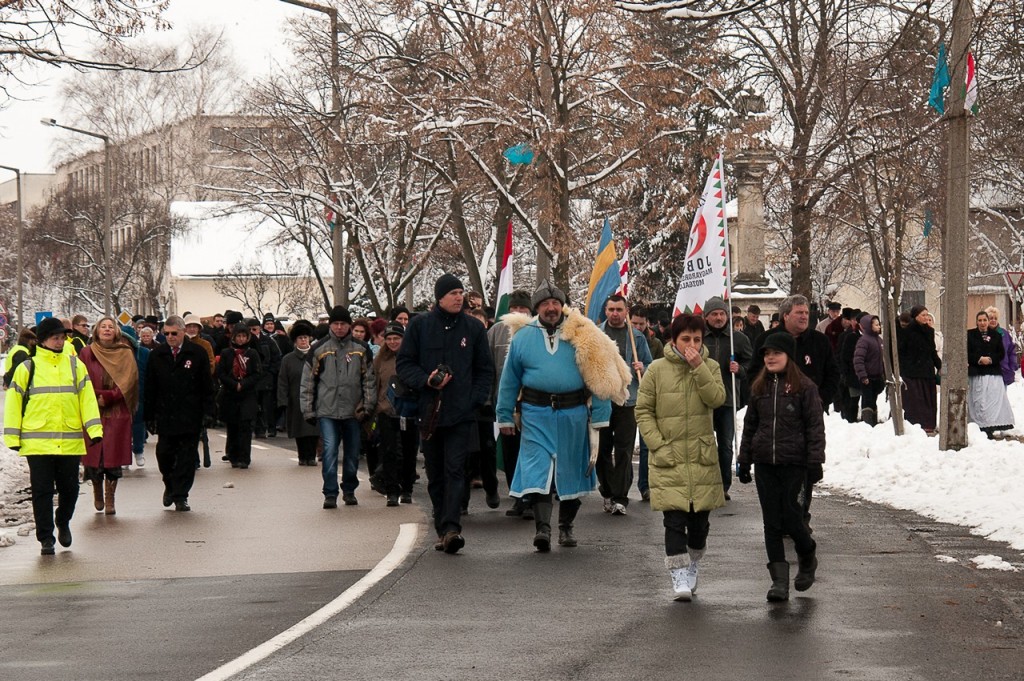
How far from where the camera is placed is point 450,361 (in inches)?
474

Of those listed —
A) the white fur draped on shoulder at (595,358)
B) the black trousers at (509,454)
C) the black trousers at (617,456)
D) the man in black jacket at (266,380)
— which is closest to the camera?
the white fur draped on shoulder at (595,358)

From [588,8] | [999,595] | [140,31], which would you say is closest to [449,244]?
[588,8]

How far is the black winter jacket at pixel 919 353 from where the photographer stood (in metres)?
22.1

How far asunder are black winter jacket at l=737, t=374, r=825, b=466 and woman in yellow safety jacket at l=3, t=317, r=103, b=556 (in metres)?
5.36

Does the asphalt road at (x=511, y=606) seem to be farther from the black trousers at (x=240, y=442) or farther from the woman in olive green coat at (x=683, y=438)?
the black trousers at (x=240, y=442)

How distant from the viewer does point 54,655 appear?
798cm

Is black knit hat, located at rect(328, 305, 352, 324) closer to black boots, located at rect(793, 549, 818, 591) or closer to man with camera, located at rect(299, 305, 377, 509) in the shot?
man with camera, located at rect(299, 305, 377, 509)

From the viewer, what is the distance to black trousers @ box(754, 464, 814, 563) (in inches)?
365

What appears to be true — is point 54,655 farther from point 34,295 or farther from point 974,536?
point 34,295

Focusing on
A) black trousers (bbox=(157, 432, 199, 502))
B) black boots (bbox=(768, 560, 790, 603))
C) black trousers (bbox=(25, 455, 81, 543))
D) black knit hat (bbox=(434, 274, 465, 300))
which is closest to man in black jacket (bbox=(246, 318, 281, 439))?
black trousers (bbox=(157, 432, 199, 502))

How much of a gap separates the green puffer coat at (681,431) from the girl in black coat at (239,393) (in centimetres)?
1139

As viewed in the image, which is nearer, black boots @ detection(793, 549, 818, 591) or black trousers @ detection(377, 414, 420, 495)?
black boots @ detection(793, 549, 818, 591)

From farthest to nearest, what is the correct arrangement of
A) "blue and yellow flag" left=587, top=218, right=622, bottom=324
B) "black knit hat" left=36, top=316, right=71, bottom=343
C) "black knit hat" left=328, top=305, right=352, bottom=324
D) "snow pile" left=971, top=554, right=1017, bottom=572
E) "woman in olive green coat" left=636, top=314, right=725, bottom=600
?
"blue and yellow flag" left=587, top=218, right=622, bottom=324
"black knit hat" left=328, top=305, right=352, bottom=324
"black knit hat" left=36, top=316, right=71, bottom=343
"snow pile" left=971, top=554, right=1017, bottom=572
"woman in olive green coat" left=636, top=314, right=725, bottom=600

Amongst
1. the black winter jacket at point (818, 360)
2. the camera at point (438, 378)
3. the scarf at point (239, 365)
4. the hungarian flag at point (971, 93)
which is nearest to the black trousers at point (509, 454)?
the camera at point (438, 378)
